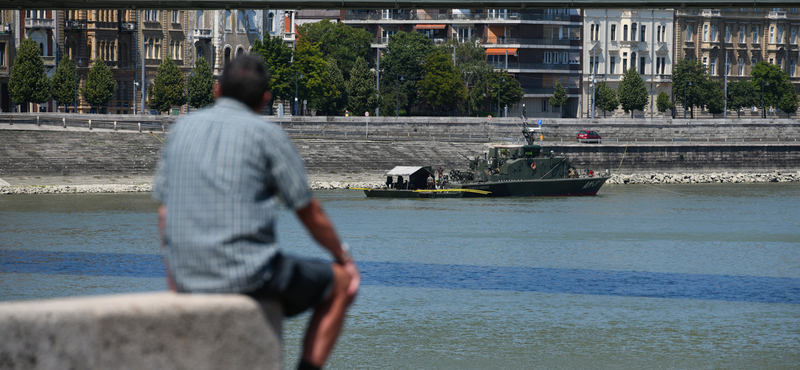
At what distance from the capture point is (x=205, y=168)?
152 inches

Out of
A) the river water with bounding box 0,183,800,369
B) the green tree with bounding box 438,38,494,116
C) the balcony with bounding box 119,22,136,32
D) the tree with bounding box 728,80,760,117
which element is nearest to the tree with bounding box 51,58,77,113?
the balcony with bounding box 119,22,136,32

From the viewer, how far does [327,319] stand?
4.11m

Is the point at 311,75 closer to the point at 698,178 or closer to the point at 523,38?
the point at 523,38

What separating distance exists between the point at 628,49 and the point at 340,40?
103 ft

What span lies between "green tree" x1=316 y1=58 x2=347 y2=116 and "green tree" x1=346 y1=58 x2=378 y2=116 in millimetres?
663

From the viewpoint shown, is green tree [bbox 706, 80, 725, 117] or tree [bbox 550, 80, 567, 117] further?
green tree [bbox 706, 80, 725, 117]

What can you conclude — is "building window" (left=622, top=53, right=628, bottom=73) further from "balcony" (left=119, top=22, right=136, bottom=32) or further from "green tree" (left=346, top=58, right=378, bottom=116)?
"balcony" (left=119, top=22, right=136, bottom=32)

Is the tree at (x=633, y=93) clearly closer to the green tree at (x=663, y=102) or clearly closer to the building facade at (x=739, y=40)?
the green tree at (x=663, y=102)

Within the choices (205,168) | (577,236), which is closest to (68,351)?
(205,168)

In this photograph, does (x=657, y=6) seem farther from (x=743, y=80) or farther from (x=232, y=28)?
(x=743, y=80)

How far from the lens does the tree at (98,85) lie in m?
74.8

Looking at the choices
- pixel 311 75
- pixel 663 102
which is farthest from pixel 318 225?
pixel 663 102

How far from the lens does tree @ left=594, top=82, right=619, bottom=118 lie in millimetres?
93688

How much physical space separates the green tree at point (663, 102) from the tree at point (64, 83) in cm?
5582
